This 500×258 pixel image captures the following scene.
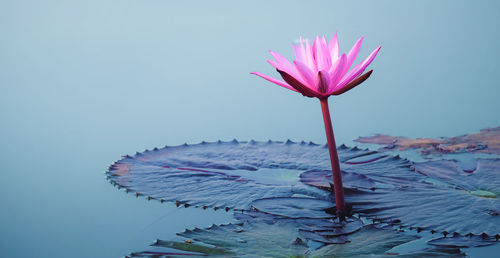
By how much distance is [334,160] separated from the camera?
1.02 m

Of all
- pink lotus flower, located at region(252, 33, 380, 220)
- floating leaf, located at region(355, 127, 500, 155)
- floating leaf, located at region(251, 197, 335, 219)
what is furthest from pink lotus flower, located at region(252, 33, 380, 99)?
floating leaf, located at region(355, 127, 500, 155)

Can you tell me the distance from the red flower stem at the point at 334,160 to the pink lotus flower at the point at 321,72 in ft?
0.12

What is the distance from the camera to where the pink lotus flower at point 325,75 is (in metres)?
0.97

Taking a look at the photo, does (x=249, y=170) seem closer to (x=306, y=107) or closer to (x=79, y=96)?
(x=306, y=107)

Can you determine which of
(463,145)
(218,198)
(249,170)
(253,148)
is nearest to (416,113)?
(463,145)

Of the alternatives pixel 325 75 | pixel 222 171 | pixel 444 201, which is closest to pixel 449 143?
pixel 444 201

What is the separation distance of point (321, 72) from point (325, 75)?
0.01 meters

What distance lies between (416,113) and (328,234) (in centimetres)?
135

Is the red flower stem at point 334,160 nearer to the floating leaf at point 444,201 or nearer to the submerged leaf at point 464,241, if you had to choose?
the floating leaf at point 444,201

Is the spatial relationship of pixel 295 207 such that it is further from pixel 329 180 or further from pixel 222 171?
pixel 222 171

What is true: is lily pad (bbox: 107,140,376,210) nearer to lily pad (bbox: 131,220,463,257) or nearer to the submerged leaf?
lily pad (bbox: 131,220,463,257)

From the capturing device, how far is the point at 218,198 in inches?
47.3

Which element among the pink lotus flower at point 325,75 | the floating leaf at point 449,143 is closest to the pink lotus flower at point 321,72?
the pink lotus flower at point 325,75

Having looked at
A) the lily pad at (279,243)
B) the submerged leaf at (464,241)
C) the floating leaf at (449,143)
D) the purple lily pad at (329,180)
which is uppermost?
the floating leaf at (449,143)
